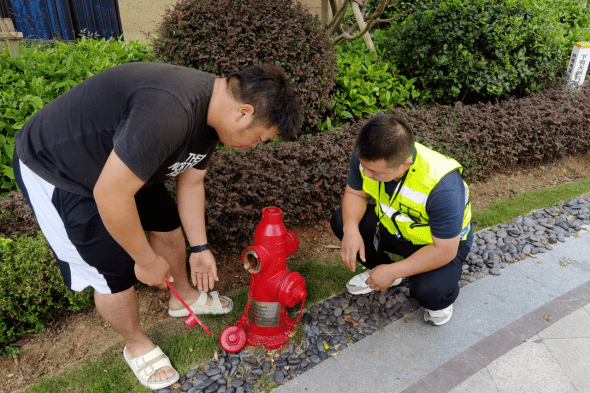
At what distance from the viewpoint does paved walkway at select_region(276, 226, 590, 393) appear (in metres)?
2.12

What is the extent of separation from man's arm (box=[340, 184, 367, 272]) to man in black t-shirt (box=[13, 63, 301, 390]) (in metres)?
0.99

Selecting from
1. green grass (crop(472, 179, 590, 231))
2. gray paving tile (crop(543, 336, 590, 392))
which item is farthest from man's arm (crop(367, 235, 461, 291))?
green grass (crop(472, 179, 590, 231))

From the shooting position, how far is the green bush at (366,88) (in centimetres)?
423

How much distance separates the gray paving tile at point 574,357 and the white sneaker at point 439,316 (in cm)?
54

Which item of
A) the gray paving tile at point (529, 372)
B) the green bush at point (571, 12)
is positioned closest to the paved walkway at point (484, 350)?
the gray paving tile at point (529, 372)

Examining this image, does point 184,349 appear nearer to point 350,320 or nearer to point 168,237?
point 168,237

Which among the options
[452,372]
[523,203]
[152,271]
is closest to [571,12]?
[523,203]

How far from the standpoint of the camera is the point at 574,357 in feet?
7.43

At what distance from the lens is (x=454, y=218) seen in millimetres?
2109

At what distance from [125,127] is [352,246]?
1527mm

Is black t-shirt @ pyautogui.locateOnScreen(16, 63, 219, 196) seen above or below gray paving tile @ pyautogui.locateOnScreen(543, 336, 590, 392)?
above

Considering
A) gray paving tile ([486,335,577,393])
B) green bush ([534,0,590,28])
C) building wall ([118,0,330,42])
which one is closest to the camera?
gray paving tile ([486,335,577,393])

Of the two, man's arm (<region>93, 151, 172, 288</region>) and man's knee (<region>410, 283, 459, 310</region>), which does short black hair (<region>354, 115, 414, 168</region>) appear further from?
man's arm (<region>93, 151, 172, 288</region>)

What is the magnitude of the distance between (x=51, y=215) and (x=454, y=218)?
1890 mm
